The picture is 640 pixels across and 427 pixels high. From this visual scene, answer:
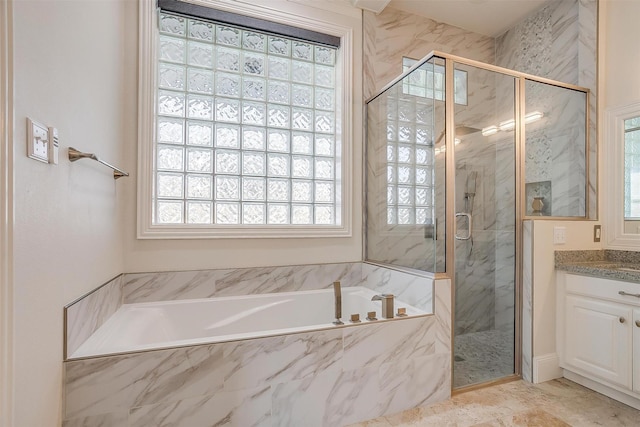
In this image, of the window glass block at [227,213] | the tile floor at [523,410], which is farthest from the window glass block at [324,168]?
the tile floor at [523,410]

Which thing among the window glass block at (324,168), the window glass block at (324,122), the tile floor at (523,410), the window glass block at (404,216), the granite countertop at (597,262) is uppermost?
the window glass block at (324,122)

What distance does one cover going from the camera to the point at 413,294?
216 cm

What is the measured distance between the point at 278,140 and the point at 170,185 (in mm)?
898

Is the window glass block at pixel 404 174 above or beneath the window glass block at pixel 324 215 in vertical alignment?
above

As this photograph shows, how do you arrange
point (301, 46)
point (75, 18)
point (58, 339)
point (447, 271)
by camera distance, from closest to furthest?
1. point (58, 339)
2. point (75, 18)
3. point (447, 271)
4. point (301, 46)

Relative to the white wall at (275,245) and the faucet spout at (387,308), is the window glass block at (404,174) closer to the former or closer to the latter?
the white wall at (275,245)

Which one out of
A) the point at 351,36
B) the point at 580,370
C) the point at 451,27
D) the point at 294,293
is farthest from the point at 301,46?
the point at 580,370

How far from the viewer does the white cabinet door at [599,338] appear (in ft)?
6.21

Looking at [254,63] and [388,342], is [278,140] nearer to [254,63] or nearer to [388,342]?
[254,63]

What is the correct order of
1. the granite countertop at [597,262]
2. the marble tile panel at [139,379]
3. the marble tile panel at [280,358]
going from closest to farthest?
1. the marble tile panel at [139,379]
2. the marble tile panel at [280,358]
3. the granite countertop at [597,262]

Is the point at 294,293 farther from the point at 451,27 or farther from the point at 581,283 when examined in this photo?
the point at 451,27

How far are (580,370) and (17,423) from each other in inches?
117

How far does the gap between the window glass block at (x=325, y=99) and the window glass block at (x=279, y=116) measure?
29 cm

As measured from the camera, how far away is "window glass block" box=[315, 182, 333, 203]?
2709mm
